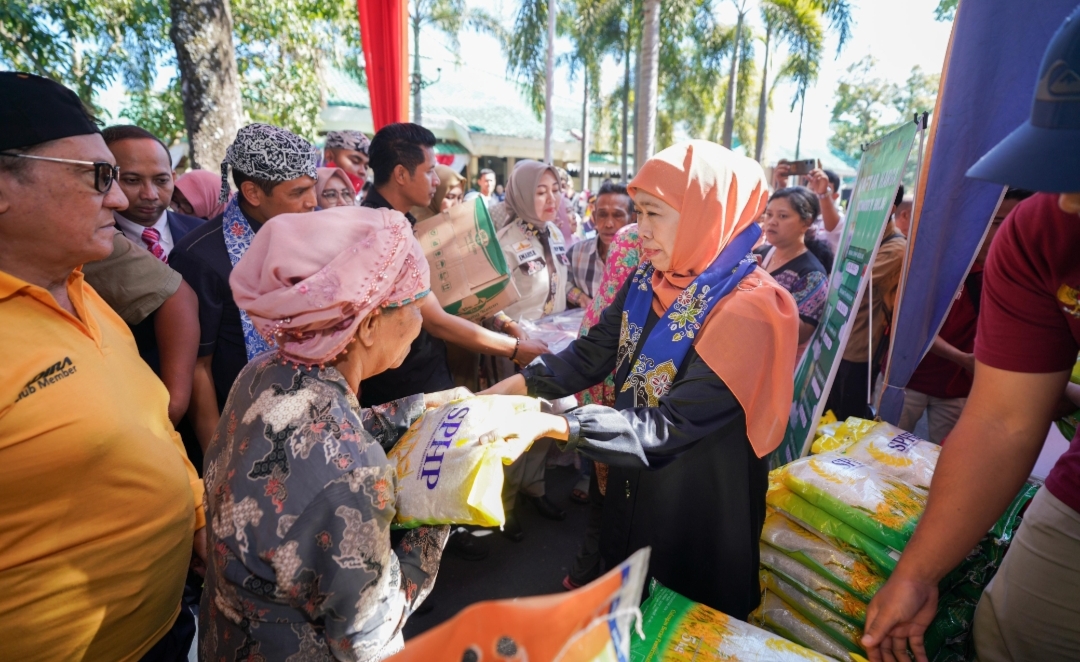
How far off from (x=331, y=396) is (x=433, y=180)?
2.30 meters

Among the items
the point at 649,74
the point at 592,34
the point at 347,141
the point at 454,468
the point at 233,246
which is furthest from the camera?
the point at 592,34

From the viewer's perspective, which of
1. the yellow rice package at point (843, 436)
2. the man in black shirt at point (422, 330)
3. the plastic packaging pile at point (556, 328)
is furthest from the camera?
the plastic packaging pile at point (556, 328)

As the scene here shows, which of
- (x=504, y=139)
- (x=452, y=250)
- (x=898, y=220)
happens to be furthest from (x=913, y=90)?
(x=452, y=250)

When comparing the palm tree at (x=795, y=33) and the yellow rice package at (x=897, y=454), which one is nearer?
the yellow rice package at (x=897, y=454)

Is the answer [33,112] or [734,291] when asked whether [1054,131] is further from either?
[33,112]

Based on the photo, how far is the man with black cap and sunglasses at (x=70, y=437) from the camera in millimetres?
1222

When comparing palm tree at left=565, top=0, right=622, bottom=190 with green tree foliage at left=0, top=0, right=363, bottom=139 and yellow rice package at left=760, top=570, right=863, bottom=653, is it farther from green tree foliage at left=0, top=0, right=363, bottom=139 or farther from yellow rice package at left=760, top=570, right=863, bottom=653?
yellow rice package at left=760, top=570, right=863, bottom=653

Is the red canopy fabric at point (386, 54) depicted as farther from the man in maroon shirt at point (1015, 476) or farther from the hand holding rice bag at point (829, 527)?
the man in maroon shirt at point (1015, 476)

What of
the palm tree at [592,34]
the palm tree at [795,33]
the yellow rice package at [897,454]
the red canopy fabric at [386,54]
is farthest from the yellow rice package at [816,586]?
the palm tree at [795,33]

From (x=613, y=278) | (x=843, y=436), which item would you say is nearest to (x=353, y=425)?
(x=843, y=436)

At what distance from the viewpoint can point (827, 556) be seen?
1737mm

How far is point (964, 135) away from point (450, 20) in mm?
23187

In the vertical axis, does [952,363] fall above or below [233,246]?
below

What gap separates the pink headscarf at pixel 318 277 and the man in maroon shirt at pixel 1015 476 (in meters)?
1.43
